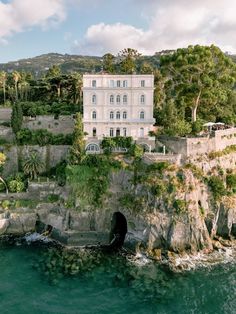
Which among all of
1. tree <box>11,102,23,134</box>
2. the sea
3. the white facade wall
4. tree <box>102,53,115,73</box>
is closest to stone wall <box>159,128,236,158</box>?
the white facade wall

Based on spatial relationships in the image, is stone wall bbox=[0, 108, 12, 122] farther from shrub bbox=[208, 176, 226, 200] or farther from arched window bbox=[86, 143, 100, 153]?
shrub bbox=[208, 176, 226, 200]

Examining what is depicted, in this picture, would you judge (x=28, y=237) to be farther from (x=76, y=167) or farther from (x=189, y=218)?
(x=189, y=218)

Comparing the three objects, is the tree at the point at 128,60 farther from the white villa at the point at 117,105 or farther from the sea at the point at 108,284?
the sea at the point at 108,284

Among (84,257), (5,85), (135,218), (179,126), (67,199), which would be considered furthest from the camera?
(5,85)

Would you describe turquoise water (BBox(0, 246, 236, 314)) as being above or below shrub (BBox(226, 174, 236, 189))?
below

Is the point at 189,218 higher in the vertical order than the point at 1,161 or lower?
lower

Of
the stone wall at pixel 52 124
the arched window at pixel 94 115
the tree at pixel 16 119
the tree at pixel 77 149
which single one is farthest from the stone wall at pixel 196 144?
the tree at pixel 16 119

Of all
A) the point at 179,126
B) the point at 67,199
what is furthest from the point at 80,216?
the point at 179,126
